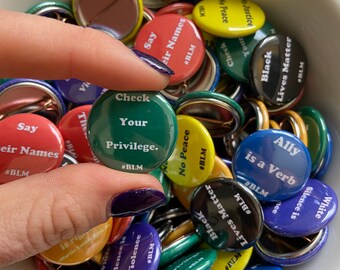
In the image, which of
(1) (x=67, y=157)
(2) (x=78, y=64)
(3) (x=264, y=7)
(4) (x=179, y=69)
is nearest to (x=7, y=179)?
(1) (x=67, y=157)

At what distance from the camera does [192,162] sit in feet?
3.28

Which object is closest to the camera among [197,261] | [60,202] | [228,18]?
[60,202]

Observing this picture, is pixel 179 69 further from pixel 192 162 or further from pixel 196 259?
pixel 196 259

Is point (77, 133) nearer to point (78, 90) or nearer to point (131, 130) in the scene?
point (78, 90)

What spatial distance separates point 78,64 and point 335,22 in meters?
0.48

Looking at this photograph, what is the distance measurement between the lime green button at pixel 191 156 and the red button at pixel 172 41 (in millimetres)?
119

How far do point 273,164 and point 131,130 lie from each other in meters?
0.35

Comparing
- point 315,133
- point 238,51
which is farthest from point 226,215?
point 238,51

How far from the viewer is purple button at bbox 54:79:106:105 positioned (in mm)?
1067

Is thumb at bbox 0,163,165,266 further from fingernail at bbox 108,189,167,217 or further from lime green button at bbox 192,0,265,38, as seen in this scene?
lime green button at bbox 192,0,265,38

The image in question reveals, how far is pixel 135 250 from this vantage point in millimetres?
958

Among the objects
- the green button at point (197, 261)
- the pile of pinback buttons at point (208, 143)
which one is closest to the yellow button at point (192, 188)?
the pile of pinback buttons at point (208, 143)

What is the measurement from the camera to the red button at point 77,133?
1021 mm

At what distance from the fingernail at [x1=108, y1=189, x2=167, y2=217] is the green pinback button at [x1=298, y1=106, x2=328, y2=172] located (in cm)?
36
